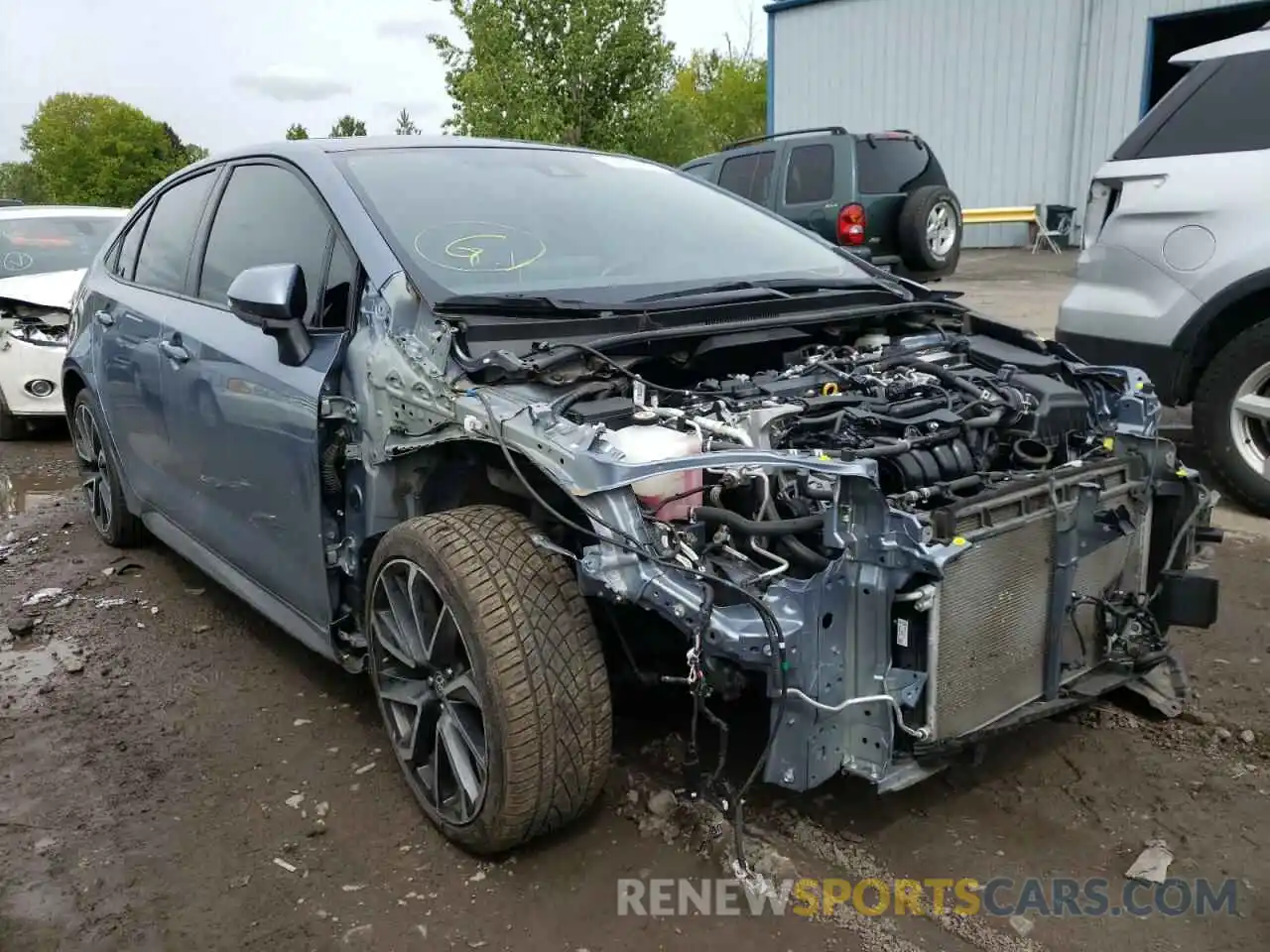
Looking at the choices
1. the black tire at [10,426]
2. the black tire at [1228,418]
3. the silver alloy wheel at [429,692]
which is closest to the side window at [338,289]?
the silver alloy wheel at [429,692]

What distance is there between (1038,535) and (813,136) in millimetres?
8760

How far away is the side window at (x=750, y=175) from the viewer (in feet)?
35.4

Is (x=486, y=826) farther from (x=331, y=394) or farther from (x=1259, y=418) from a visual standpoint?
(x=1259, y=418)

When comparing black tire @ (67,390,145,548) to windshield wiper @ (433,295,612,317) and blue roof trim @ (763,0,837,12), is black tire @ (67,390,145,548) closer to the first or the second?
windshield wiper @ (433,295,612,317)

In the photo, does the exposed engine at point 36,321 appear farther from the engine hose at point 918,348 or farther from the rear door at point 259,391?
the engine hose at point 918,348

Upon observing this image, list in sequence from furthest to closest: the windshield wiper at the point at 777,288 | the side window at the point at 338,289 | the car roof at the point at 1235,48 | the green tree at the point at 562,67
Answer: the green tree at the point at 562,67
the car roof at the point at 1235,48
the windshield wiper at the point at 777,288
the side window at the point at 338,289

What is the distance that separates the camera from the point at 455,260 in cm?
305

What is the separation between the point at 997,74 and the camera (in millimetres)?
18031

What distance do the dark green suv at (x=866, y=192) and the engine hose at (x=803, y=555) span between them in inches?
320

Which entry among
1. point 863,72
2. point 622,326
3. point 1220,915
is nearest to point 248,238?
point 622,326

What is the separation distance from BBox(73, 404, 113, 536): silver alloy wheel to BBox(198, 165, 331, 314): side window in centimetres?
166

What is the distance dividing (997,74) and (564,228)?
1695 cm

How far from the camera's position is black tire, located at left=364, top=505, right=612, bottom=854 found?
241 centimetres

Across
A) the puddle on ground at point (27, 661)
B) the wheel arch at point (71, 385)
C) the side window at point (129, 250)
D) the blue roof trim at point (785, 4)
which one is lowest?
the puddle on ground at point (27, 661)
